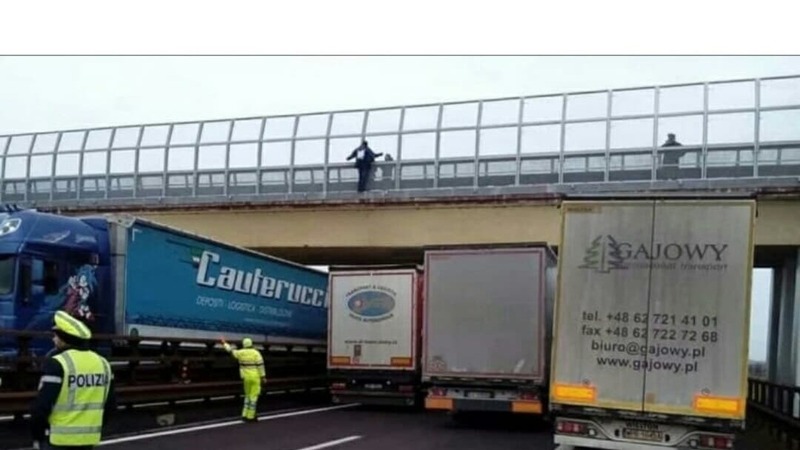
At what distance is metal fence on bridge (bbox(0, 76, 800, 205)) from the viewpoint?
69.3 ft

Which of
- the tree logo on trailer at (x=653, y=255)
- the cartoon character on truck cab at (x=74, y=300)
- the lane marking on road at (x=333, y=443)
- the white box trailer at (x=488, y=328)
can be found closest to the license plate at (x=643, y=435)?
the tree logo on trailer at (x=653, y=255)

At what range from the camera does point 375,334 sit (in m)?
19.4

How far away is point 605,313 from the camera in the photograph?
36.0ft

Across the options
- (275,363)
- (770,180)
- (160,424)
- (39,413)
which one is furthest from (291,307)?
(39,413)

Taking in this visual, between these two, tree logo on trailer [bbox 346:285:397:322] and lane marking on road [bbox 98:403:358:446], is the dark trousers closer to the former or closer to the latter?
tree logo on trailer [bbox 346:285:397:322]

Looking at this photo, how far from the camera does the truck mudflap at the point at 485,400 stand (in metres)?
15.3

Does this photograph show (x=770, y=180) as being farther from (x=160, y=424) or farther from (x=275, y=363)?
(x=160, y=424)

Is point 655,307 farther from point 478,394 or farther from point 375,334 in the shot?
point 375,334

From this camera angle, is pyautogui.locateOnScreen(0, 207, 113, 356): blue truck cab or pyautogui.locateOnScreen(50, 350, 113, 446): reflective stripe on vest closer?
pyautogui.locateOnScreen(50, 350, 113, 446): reflective stripe on vest

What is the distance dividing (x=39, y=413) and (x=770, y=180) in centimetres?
1818

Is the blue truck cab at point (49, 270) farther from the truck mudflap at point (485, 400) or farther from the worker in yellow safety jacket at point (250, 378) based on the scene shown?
the truck mudflap at point (485, 400)

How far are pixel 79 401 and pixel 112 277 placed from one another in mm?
10156

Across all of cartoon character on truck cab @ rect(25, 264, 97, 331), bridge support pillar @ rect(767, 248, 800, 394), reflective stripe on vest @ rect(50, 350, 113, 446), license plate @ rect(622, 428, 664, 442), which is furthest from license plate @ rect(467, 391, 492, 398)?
reflective stripe on vest @ rect(50, 350, 113, 446)

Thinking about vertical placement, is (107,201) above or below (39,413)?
above
